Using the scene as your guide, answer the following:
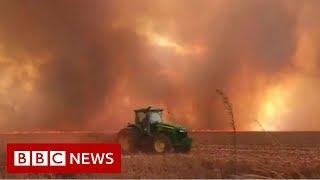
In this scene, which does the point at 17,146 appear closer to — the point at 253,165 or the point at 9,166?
the point at 9,166

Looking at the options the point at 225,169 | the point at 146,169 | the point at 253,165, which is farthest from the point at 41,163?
the point at 253,165

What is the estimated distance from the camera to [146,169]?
22.0 meters

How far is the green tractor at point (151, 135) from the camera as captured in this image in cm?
3071

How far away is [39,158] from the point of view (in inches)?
745

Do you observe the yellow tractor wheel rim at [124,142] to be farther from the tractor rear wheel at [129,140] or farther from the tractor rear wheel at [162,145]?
the tractor rear wheel at [162,145]

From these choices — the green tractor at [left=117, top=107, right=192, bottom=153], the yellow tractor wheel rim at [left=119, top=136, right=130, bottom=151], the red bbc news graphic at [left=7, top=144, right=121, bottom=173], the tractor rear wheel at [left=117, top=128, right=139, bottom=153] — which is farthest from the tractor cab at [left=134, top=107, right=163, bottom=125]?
the red bbc news graphic at [left=7, top=144, right=121, bottom=173]

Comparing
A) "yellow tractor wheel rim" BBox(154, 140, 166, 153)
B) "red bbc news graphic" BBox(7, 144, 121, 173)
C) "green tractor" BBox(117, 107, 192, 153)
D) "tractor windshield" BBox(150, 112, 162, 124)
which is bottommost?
"red bbc news graphic" BBox(7, 144, 121, 173)

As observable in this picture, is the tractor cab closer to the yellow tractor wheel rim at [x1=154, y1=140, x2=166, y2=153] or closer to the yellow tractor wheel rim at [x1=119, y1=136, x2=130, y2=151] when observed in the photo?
the yellow tractor wheel rim at [x1=119, y1=136, x2=130, y2=151]

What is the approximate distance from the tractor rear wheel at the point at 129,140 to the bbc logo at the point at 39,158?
11.8 metres

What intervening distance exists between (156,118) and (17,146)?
41.7 ft

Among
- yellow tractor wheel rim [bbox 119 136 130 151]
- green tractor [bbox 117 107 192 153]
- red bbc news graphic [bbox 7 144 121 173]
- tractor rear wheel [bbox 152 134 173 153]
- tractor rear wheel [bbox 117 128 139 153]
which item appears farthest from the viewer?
yellow tractor wheel rim [bbox 119 136 130 151]

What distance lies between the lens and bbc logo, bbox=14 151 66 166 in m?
19.0

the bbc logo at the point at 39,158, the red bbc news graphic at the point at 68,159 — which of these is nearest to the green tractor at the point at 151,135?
the red bbc news graphic at the point at 68,159

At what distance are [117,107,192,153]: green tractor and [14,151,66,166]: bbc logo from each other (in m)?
11.3
